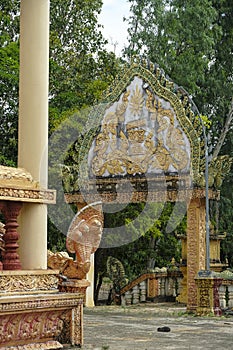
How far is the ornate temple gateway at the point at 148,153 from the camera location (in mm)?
12750

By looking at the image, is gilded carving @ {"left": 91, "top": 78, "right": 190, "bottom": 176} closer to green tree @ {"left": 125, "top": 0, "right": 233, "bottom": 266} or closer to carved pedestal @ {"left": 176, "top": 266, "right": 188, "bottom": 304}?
carved pedestal @ {"left": 176, "top": 266, "right": 188, "bottom": 304}

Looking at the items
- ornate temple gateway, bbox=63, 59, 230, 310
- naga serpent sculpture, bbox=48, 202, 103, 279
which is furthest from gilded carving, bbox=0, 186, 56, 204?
ornate temple gateway, bbox=63, 59, 230, 310

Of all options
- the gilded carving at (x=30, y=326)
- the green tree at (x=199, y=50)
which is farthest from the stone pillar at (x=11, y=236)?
A: the green tree at (x=199, y=50)

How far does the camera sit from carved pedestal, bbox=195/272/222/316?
12.2 m

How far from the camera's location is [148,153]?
13.2 m

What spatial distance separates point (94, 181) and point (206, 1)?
29.6 ft

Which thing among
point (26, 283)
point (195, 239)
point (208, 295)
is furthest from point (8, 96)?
point (26, 283)

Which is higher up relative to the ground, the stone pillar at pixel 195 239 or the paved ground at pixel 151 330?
Answer: the stone pillar at pixel 195 239

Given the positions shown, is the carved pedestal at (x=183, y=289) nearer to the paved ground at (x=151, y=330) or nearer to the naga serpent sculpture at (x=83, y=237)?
the paved ground at (x=151, y=330)

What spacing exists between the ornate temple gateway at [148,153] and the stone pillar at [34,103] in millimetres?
6664

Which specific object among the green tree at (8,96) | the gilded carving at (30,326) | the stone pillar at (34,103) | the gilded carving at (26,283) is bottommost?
the gilded carving at (30,326)

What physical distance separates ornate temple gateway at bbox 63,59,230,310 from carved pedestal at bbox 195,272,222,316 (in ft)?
1.47

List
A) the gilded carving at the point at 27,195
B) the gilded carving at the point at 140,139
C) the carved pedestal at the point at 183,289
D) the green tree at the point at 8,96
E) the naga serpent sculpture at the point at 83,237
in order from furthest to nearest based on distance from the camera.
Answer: the carved pedestal at the point at 183,289 < the green tree at the point at 8,96 < the gilded carving at the point at 140,139 < the naga serpent sculpture at the point at 83,237 < the gilded carving at the point at 27,195

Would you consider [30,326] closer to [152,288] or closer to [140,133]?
[140,133]
